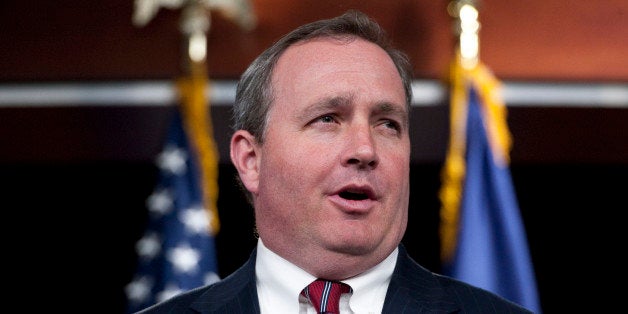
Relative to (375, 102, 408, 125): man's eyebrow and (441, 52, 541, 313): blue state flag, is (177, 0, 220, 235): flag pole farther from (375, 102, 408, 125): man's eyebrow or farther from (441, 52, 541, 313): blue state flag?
(375, 102, 408, 125): man's eyebrow

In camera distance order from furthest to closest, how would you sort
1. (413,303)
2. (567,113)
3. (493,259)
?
(567,113)
(493,259)
(413,303)

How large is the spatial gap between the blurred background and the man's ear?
5.61 ft

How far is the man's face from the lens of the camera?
→ 6.51 ft

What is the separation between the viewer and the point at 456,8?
382 centimetres

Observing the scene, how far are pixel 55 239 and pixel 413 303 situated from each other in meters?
2.46

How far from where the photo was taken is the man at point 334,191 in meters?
1.99

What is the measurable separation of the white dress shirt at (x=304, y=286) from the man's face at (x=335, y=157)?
0.09 ft

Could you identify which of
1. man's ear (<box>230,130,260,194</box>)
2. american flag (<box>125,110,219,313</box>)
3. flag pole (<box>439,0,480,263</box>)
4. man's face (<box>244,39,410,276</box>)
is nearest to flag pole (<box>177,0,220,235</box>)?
american flag (<box>125,110,219,313</box>)

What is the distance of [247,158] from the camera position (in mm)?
2248

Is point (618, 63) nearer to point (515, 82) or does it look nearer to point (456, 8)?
point (515, 82)

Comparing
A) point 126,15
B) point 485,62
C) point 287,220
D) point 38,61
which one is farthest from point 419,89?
point 287,220

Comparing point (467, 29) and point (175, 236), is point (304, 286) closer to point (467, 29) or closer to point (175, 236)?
point (175, 236)

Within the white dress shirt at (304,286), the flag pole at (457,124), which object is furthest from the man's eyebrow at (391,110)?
the flag pole at (457,124)

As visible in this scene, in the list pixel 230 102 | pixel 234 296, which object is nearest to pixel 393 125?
pixel 234 296
